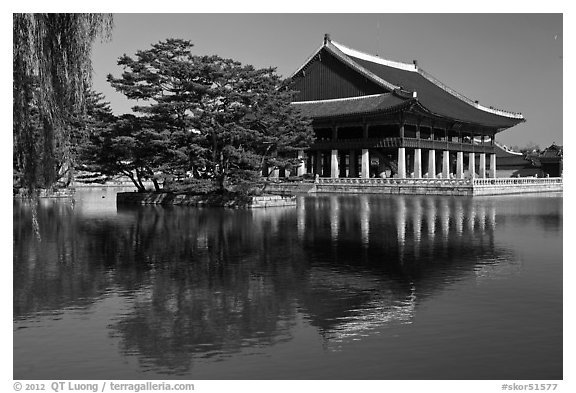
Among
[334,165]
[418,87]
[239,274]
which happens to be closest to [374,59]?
[418,87]

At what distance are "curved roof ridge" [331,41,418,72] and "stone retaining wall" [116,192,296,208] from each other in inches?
1206

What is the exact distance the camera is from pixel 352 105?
60.6 metres

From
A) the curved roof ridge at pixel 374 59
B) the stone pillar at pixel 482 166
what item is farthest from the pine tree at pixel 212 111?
the stone pillar at pixel 482 166

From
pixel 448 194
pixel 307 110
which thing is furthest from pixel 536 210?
pixel 307 110

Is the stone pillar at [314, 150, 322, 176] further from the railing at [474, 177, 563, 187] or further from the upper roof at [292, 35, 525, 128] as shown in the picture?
the railing at [474, 177, 563, 187]

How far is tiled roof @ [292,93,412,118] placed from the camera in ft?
186

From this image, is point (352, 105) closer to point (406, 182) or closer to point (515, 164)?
point (406, 182)

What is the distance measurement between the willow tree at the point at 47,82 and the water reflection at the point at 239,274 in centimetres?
288

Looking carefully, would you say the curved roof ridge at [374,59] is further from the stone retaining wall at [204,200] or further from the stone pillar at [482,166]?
the stone retaining wall at [204,200]

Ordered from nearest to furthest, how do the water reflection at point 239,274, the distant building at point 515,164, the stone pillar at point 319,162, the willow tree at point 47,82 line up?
the water reflection at point 239,274, the willow tree at point 47,82, the stone pillar at point 319,162, the distant building at point 515,164

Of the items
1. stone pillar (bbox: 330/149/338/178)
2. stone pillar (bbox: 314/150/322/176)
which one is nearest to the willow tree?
stone pillar (bbox: 330/149/338/178)

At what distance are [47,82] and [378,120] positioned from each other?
47.7 m

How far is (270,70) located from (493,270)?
25321 mm

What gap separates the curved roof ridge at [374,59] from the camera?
6525cm
